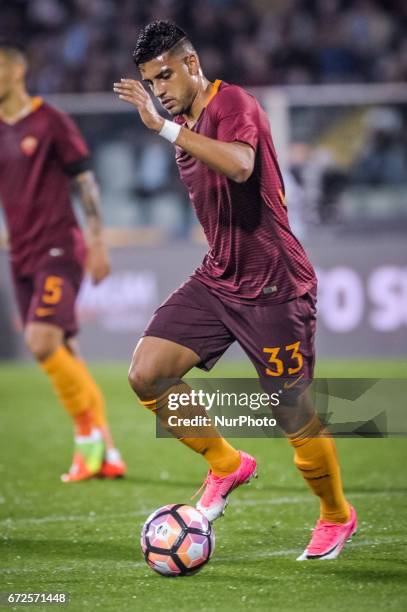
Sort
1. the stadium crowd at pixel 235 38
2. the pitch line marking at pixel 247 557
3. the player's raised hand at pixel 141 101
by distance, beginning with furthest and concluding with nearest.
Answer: the stadium crowd at pixel 235 38 < the pitch line marking at pixel 247 557 < the player's raised hand at pixel 141 101

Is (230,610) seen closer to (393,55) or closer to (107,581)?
(107,581)

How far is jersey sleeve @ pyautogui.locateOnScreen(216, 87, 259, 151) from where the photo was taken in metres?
4.65

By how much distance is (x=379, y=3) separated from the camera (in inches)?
662

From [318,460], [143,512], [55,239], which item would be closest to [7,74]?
[55,239]

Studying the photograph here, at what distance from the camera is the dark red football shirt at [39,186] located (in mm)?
7309

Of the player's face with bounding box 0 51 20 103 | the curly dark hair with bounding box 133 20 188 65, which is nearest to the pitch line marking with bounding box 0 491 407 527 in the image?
the curly dark hair with bounding box 133 20 188 65

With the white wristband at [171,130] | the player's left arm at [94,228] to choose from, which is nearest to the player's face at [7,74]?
the player's left arm at [94,228]

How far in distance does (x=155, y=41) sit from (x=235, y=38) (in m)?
11.7

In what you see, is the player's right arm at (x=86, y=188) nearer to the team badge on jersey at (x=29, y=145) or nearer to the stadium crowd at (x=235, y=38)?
the team badge on jersey at (x=29, y=145)

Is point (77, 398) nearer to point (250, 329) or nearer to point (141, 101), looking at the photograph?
point (250, 329)

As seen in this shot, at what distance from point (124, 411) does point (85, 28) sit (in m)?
8.30

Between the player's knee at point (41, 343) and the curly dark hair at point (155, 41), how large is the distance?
106 inches

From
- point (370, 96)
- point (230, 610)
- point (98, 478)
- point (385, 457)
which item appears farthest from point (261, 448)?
point (370, 96)

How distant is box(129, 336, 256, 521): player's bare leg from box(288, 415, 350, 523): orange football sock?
1.14 ft
